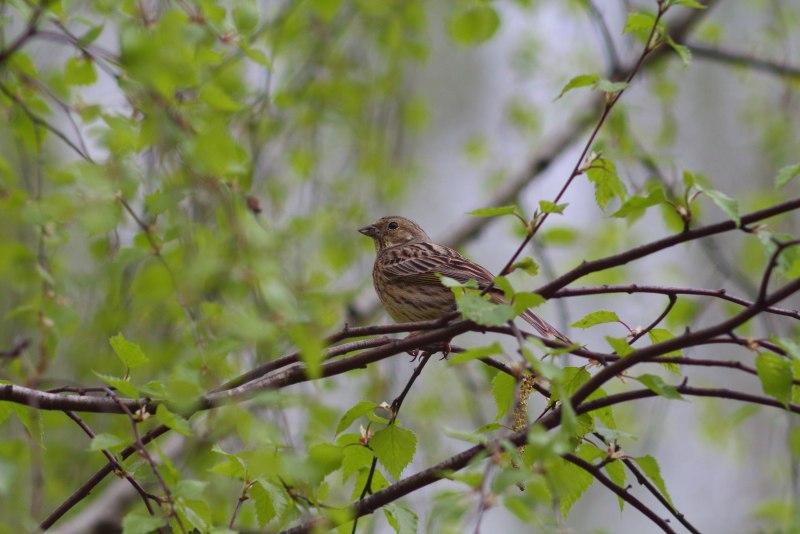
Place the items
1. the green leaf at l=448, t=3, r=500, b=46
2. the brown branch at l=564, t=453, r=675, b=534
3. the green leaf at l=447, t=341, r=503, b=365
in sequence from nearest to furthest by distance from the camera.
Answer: the green leaf at l=447, t=341, r=503, b=365 → the brown branch at l=564, t=453, r=675, b=534 → the green leaf at l=448, t=3, r=500, b=46

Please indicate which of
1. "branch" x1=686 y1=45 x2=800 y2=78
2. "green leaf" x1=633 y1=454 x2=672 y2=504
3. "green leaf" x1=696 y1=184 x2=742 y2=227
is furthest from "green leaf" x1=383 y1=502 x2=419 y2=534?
"branch" x1=686 y1=45 x2=800 y2=78

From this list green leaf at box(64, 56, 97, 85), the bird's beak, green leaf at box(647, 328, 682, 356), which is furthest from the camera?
the bird's beak

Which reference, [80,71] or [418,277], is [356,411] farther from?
[418,277]

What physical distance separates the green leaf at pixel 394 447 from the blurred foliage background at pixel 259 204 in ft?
0.41

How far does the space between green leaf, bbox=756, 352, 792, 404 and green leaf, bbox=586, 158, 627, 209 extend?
706 millimetres

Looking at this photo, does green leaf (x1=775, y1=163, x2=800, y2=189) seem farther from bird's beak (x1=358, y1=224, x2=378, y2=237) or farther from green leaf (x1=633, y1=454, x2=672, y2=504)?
bird's beak (x1=358, y1=224, x2=378, y2=237)

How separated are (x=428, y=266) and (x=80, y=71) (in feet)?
6.49

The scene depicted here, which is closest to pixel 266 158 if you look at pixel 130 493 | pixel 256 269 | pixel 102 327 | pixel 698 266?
pixel 102 327

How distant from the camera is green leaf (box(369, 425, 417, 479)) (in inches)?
93.7

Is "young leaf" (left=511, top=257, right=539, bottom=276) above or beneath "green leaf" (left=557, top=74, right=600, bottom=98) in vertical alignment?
beneath

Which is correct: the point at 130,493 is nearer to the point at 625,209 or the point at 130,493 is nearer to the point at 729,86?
the point at 625,209

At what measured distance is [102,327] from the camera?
4.95 metres

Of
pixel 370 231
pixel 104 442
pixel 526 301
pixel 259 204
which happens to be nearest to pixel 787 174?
pixel 526 301

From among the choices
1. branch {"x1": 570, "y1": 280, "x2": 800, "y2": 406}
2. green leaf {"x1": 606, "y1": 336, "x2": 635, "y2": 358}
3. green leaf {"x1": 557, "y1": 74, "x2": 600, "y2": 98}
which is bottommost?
branch {"x1": 570, "y1": 280, "x2": 800, "y2": 406}
